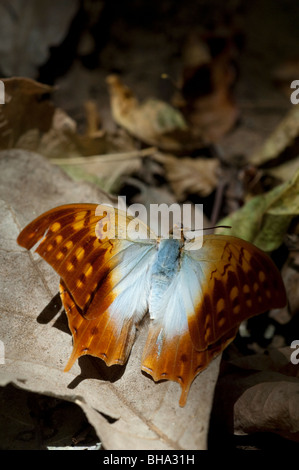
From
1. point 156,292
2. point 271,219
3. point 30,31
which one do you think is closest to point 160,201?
point 271,219

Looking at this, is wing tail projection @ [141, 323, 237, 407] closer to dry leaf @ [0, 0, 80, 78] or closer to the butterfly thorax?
the butterfly thorax

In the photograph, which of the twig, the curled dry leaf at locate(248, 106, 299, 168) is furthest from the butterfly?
the curled dry leaf at locate(248, 106, 299, 168)

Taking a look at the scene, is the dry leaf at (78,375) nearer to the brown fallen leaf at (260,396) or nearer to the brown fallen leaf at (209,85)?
the brown fallen leaf at (260,396)

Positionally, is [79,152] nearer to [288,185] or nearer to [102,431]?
[288,185]

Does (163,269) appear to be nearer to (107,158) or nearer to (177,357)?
(177,357)

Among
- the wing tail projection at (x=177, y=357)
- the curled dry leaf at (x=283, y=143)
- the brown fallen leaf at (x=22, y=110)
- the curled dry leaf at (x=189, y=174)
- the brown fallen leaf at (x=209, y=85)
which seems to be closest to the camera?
the wing tail projection at (x=177, y=357)

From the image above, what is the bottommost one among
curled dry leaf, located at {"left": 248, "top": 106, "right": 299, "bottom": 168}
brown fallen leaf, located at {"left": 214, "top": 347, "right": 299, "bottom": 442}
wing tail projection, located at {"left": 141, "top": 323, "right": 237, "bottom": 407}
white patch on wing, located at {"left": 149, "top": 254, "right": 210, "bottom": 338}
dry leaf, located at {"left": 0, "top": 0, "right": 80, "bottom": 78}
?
brown fallen leaf, located at {"left": 214, "top": 347, "right": 299, "bottom": 442}

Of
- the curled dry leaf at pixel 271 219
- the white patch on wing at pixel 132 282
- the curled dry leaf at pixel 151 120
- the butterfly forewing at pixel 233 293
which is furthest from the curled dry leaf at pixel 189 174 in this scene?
the butterfly forewing at pixel 233 293
